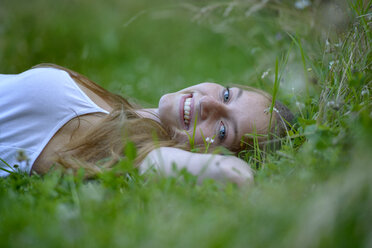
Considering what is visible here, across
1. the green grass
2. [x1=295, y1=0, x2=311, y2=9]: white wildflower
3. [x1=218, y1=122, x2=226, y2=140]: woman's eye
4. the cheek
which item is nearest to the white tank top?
the green grass

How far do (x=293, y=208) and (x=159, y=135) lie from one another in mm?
1427

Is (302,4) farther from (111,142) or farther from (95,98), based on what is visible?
(111,142)

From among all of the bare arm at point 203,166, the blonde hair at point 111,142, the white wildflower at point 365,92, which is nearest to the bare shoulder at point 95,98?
the blonde hair at point 111,142

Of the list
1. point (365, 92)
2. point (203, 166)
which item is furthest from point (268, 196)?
point (365, 92)

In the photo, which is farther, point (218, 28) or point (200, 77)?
point (200, 77)

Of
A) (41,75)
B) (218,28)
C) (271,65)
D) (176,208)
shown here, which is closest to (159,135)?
(41,75)

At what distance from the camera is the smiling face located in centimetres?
247

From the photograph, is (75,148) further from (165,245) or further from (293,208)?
(293,208)

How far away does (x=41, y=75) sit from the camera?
2424 mm

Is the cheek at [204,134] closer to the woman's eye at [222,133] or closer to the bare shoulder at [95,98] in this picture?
the woman's eye at [222,133]

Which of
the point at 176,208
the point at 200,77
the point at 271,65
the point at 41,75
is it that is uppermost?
the point at 41,75

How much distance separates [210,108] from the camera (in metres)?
2.51

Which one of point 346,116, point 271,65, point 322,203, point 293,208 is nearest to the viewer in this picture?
point 322,203

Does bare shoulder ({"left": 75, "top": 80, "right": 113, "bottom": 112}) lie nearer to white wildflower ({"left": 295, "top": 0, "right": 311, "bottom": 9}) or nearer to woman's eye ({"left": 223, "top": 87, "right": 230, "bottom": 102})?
woman's eye ({"left": 223, "top": 87, "right": 230, "bottom": 102})
